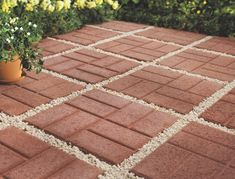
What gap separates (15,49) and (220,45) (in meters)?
2.96

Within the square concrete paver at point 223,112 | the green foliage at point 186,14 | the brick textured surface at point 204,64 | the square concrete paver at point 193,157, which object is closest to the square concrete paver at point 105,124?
the square concrete paver at point 193,157

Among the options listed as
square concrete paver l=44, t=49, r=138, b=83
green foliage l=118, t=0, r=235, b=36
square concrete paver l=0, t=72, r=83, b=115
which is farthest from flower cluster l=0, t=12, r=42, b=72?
green foliage l=118, t=0, r=235, b=36

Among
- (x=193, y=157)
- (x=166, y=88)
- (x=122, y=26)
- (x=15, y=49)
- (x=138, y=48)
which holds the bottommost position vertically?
(x=193, y=157)

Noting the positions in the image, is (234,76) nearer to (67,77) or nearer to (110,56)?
(110,56)

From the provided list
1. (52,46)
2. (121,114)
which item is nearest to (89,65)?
(52,46)

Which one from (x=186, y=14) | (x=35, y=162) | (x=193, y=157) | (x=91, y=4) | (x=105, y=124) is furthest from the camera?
(x=186, y=14)

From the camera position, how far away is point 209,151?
2709 mm

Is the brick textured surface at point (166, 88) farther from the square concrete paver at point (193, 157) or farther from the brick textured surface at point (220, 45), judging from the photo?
the brick textured surface at point (220, 45)

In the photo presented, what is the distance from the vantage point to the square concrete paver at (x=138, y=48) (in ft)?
15.3

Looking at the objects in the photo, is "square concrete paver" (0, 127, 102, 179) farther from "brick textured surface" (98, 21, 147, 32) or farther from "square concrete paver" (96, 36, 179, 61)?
"brick textured surface" (98, 21, 147, 32)

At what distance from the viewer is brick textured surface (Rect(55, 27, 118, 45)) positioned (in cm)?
519

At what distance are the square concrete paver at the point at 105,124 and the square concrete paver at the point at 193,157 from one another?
6.8 inches

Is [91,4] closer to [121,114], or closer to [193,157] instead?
[121,114]

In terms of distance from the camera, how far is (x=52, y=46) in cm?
491
